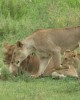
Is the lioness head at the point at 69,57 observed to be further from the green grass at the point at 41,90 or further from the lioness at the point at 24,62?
the lioness at the point at 24,62

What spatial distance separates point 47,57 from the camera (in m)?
11.3

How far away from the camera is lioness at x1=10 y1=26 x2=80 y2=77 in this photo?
11.2 m

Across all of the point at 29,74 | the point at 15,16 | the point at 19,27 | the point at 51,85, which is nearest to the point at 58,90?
the point at 51,85

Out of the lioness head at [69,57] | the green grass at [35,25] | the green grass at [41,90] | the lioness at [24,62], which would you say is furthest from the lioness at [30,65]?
the lioness head at [69,57]

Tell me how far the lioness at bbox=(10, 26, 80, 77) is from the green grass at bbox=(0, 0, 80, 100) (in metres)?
0.47

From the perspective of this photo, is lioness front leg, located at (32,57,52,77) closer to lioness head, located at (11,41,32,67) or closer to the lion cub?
lioness head, located at (11,41,32,67)

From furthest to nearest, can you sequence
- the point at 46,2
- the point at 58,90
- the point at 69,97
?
the point at 46,2 < the point at 58,90 < the point at 69,97

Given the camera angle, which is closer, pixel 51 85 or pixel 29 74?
pixel 51 85

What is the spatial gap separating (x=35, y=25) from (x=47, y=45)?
3877 mm

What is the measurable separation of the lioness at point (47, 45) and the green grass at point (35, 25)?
47cm

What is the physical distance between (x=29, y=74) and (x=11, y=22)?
4085 millimetres

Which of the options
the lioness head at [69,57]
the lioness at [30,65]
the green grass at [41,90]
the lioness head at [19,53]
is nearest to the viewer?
the green grass at [41,90]

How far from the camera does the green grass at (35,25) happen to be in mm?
9289

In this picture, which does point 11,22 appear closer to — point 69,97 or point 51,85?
point 51,85
